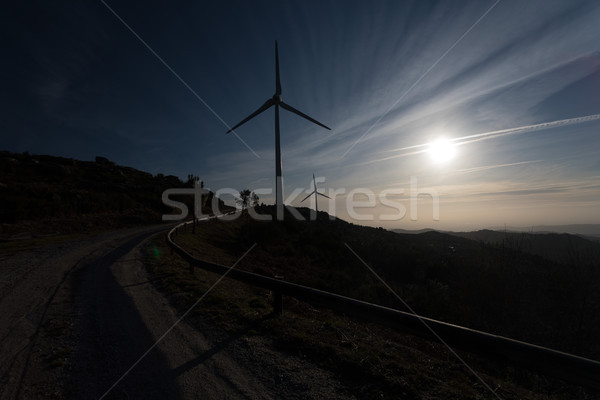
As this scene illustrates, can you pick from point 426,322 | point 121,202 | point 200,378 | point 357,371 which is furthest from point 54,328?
point 121,202

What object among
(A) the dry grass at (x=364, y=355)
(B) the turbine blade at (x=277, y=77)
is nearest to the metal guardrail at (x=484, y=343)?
(A) the dry grass at (x=364, y=355)

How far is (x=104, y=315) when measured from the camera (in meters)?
6.43

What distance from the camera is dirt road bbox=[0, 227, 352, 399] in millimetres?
3740

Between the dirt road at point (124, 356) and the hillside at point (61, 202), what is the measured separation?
731 inches

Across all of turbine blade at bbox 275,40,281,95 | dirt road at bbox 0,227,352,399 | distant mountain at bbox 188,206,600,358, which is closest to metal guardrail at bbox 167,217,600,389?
dirt road at bbox 0,227,352,399

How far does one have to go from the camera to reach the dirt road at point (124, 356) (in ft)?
12.3

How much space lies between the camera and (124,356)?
4.59m

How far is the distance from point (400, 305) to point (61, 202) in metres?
33.8

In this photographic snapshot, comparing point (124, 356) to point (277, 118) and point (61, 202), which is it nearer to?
point (277, 118)

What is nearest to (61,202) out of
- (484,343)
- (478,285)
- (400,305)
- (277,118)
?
(277,118)

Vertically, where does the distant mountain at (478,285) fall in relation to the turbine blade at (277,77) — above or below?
below

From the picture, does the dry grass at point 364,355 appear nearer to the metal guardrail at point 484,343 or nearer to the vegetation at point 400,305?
the vegetation at point 400,305

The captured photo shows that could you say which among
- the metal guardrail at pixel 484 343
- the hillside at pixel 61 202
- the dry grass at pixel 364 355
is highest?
the hillside at pixel 61 202

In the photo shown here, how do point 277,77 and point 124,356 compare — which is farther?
point 277,77
